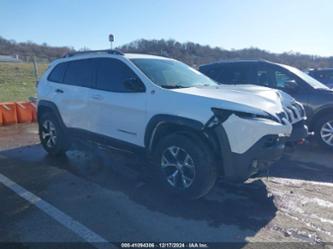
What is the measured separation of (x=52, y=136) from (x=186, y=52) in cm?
1748

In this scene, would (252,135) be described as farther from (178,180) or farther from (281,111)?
(178,180)

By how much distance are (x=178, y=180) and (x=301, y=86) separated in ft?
13.3

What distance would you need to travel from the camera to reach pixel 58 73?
253 inches

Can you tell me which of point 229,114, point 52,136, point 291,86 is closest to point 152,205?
point 229,114

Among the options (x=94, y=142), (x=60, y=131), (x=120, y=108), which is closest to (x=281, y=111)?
(x=120, y=108)

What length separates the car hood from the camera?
3975 mm

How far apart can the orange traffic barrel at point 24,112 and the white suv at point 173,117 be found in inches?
175

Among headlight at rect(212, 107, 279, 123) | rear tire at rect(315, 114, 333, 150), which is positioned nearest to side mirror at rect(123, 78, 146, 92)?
headlight at rect(212, 107, 279, 123)

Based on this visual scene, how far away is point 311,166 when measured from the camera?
6.03m

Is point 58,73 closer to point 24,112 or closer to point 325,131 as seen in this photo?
point 24,112

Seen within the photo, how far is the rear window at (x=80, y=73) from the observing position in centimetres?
569

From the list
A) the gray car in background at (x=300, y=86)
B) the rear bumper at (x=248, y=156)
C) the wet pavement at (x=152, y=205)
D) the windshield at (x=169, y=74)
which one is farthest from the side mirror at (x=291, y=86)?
the rear bumper at (x=248, y=156)

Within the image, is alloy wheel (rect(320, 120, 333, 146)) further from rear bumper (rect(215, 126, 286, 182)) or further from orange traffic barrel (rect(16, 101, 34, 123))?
orange traffic barrel (rect(16, 101, 34, 123))

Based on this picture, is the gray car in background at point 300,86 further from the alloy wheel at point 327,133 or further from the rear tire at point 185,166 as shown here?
the rear tire at point 185,166
